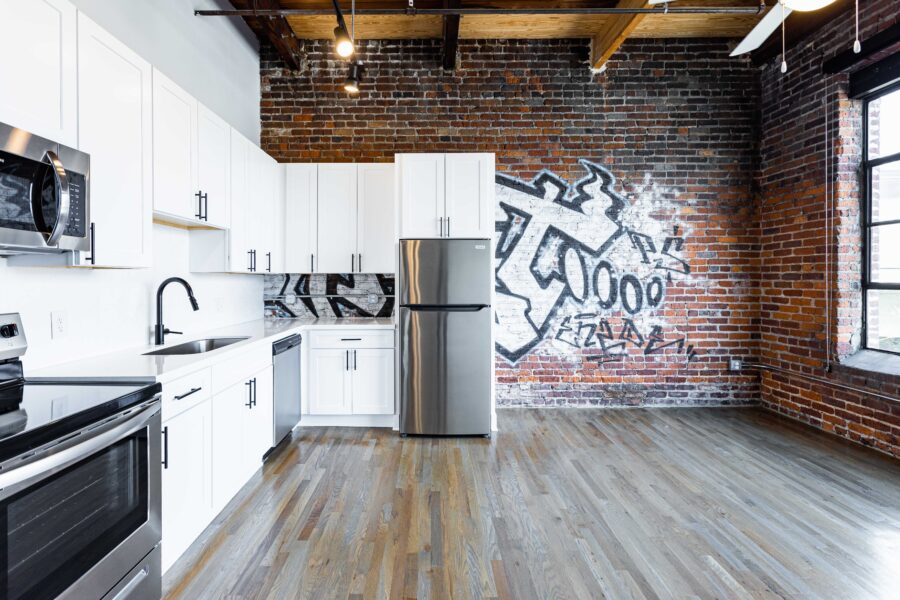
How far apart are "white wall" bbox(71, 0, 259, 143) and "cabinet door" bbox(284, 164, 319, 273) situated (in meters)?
0.67

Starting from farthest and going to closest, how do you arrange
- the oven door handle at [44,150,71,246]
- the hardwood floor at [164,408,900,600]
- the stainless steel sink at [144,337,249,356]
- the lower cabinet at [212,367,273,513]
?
the stainless steel sink at [144,337,249,356]
the lower cabinet at [212,367,273,513]
the hardwood floor at [164,408,900,600]
the oven door handle at [44,150,71,246]

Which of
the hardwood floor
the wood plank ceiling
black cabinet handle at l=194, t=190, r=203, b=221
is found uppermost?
the wood plank ceiling

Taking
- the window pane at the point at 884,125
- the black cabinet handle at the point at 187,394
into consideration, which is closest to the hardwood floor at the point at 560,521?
the black cabinet handle at the point at 187,394

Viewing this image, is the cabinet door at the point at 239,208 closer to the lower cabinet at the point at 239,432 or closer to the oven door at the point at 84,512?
the lower cabinet at the point at 239,432

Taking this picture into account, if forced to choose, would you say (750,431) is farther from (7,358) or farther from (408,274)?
(7,358)

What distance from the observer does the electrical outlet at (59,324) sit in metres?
2.09

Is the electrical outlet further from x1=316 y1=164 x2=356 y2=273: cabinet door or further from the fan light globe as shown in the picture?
the fan light globe

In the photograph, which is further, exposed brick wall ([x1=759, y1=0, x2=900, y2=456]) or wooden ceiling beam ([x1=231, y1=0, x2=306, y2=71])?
wooden ceiling beam ([x1=231, y1=0, x2=306, y2=71])

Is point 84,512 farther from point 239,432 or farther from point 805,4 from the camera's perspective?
point 805,4

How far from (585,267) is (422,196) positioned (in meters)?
1.78

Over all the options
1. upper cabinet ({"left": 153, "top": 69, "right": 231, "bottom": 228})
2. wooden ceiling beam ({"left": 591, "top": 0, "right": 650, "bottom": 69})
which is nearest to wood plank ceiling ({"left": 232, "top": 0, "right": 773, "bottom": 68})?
wooden ceiling beam ({"left": 591, "top": 0, "right": 650, "bottom": 69})

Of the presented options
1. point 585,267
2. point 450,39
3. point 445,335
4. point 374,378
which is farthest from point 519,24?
point 374,378

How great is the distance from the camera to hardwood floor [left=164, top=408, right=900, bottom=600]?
197 cm

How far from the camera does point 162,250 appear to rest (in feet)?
9.79
